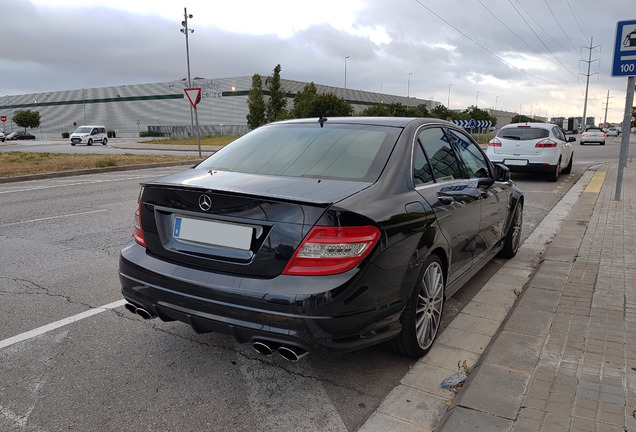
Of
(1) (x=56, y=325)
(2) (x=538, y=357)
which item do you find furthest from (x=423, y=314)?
(1) (x=56, y=325)

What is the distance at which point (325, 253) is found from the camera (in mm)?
2416

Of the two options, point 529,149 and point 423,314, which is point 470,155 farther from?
point 529,149

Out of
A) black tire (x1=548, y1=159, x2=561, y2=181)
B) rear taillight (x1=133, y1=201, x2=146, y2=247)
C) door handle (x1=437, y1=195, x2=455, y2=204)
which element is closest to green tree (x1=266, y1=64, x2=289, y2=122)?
black tire (x1=548, y1=159, x2=561, y2=181)

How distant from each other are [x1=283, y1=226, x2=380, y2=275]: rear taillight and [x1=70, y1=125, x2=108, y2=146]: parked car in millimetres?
47610

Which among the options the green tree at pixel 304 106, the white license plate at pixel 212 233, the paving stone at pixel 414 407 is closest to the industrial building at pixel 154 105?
the green tree at pixel 304 106

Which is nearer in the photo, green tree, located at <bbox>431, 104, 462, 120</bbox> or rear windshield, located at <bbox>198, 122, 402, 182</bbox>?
rear windshield, located at <bbox>198, 122, 402, 182</bbox>

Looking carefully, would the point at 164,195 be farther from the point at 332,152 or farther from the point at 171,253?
the point at 332,152

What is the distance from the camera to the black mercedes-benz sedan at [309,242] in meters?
2.43

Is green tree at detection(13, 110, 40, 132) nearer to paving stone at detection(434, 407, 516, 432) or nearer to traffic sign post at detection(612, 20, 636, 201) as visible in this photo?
traffic sign post at detection(612, 20, 636, 201)

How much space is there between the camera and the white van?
4438cm

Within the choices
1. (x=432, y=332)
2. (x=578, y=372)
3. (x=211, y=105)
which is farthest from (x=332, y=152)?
(x=211, y=105)

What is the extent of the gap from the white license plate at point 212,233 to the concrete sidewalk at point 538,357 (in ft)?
3.77

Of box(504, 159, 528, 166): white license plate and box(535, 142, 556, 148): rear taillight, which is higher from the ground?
box(535, 142, 556, 148): rear taillight

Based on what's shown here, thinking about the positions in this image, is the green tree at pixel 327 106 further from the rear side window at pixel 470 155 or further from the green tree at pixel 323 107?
the rear side window at pixel 470 155
